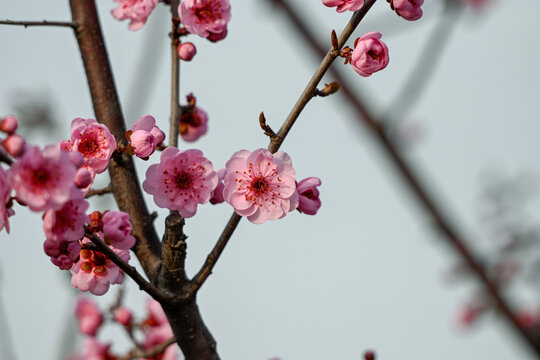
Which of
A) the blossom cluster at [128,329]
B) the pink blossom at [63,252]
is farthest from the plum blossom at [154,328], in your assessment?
the pink blossom at [63,252]

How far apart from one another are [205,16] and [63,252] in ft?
3.47

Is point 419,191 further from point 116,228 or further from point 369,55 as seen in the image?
point 116,228

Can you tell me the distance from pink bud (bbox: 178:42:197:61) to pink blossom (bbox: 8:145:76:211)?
896 millimetres

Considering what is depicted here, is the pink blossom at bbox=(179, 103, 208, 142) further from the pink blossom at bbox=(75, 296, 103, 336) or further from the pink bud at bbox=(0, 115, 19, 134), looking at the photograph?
the pink blossom at bbox=(75, 296, 103, 336)

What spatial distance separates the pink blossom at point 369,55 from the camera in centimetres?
163

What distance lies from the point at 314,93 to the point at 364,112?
20cm

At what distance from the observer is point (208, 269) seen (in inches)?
62.2

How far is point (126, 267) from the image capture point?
141 cm

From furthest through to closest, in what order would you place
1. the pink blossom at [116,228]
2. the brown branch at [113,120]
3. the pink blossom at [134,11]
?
the pink blossom at [134,11] < the brown branch at [113,120] < the pink blossom at [116,228]

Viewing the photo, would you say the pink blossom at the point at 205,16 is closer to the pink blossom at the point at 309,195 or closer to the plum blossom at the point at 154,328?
the pink blossom at the point at 309,195

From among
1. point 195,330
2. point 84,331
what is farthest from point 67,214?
point 84,331

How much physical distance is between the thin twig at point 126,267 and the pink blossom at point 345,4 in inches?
35.8

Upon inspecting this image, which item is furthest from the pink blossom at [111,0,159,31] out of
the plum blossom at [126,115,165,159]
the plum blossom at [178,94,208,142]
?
the plum blossom at [126,115,165,159]

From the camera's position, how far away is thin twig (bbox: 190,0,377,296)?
1562 mm
